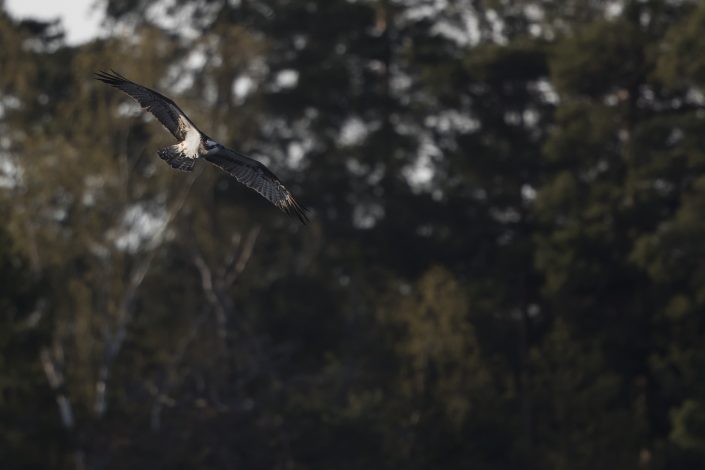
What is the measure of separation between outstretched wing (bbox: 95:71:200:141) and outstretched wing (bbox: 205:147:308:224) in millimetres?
459

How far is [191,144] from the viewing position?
51.0 feet

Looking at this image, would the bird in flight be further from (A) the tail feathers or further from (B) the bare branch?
(B) the bare branch

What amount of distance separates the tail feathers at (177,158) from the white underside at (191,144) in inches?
1.4

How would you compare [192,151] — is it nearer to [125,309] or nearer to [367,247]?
[125,309]

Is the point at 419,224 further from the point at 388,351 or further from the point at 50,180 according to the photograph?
the point at 50,180

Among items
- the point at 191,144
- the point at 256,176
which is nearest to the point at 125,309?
the point at 256,176

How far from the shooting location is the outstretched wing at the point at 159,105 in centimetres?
1519

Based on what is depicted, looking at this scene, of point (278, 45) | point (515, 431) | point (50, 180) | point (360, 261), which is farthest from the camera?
point (278, 45)

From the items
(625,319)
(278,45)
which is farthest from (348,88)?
(625,319)

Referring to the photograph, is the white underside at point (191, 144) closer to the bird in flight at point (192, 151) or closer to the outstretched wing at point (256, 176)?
the bird in flight at point (192, 151)

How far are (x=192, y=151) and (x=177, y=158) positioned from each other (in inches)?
5.7

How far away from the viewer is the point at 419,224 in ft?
129

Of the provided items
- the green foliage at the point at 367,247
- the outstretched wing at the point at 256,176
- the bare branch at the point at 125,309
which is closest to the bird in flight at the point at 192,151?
the outstretched wing at the point at 256,176

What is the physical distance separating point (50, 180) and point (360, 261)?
334 inches
